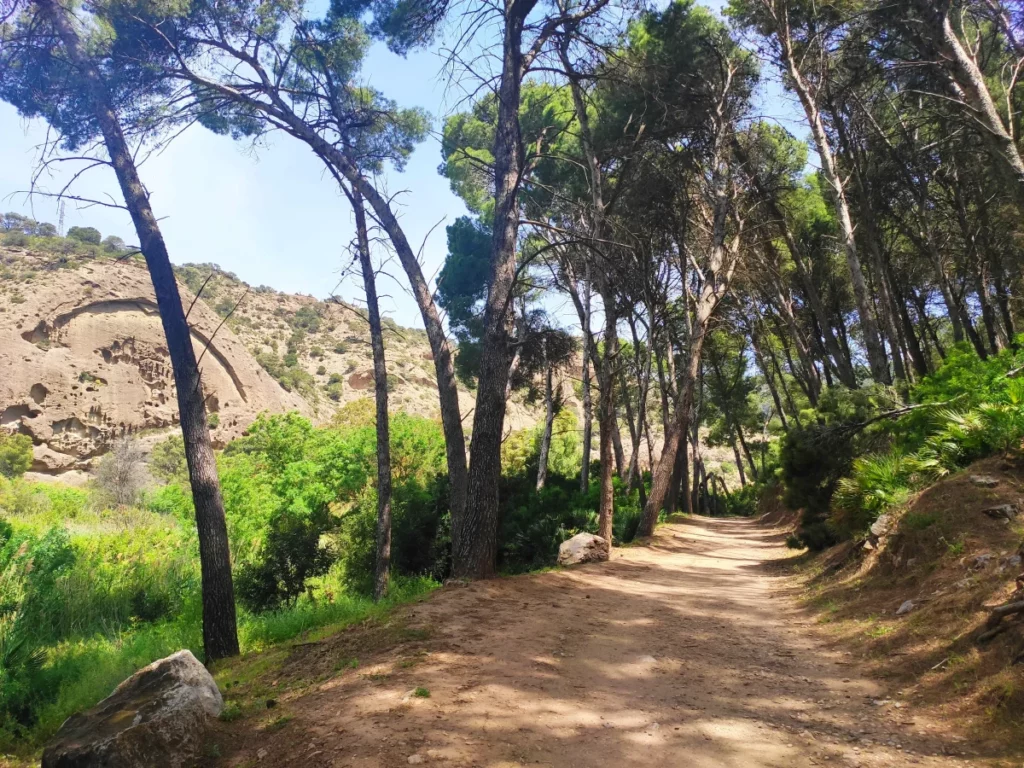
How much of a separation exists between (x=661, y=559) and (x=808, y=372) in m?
11.6

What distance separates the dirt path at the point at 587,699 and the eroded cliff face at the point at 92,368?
3549 centimetres

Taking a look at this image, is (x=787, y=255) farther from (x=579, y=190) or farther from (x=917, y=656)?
(x=917, y=656)

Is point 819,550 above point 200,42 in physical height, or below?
below

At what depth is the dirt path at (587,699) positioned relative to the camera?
9.22 feet

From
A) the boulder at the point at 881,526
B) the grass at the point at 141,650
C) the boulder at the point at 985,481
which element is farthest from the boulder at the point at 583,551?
the boulder at the point at 985,481

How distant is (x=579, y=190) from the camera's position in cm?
1500

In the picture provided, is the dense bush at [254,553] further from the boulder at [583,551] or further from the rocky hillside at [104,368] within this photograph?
the rocky hillside at [104,368]

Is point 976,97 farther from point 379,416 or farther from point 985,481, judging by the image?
point 379,416

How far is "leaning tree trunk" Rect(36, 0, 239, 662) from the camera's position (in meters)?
6.27

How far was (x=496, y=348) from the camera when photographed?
6902mm

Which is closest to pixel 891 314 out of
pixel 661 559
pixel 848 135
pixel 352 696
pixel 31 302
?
pixel 848 135

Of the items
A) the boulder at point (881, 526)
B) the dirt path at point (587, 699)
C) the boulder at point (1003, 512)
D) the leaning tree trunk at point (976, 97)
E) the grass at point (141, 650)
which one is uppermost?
the leaning tree trunk at point (976, 97)

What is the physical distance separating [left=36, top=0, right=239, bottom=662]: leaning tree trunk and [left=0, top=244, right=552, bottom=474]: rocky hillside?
989 inches

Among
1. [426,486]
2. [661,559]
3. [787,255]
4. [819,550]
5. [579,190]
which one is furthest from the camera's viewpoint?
[787,255]
